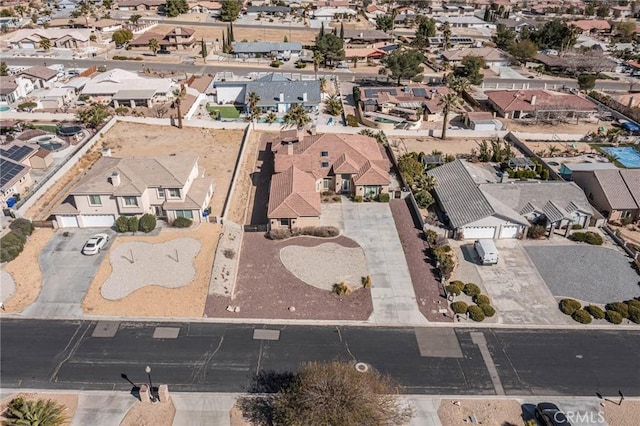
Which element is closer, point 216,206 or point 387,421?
point 387,421

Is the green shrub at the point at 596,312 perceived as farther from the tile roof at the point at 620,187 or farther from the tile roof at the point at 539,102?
the tile roof at the point at 539,102

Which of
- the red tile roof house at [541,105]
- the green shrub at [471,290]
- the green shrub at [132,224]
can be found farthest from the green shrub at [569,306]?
the red tile roof house at [541,105]

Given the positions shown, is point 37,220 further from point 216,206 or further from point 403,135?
point 403,135

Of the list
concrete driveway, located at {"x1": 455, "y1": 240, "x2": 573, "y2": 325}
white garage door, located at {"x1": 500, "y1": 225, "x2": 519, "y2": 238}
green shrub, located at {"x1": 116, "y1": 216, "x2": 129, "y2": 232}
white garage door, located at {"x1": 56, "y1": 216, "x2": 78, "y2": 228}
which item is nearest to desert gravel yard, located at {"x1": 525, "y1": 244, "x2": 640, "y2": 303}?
concrete driveway, located at {"x1": 455, "y1": 240, "x2": 573, "y2": 325}

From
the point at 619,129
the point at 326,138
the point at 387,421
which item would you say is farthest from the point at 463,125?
Result: the point at 387,421

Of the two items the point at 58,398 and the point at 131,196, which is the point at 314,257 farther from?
the point at 58,398

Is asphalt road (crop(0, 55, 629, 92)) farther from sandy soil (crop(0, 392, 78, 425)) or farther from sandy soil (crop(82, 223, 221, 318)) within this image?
sandy soil (crop(0, 392, 78, 425))
